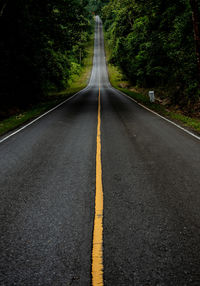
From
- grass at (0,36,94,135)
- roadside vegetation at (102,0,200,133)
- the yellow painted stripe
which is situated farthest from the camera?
roadside vegetation at (102,0,200,133)

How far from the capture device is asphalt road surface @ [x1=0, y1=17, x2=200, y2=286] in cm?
223

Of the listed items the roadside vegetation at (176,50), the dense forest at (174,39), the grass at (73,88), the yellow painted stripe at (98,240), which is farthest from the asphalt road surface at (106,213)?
the dense forest at (174,39)

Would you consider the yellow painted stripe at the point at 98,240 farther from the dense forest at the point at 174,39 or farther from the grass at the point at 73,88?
the dense forest at the point at 174,39

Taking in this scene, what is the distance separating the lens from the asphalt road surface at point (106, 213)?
2.23 meters

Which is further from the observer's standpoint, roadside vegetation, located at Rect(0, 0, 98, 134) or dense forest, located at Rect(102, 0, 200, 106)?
roadside vegetation, located at Rect(0, 0, 98, 134)

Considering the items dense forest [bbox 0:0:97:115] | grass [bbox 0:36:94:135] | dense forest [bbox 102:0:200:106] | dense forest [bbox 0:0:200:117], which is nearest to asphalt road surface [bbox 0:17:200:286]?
grass [bbox 0:36:94:135]

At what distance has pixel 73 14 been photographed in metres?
15.8

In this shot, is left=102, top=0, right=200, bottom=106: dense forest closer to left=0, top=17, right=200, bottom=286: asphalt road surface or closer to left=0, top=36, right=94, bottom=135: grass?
left=0, top=17, right=200, bottom=286: asphalt road surface

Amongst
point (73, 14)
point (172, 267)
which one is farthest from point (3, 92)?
point (172, 267)

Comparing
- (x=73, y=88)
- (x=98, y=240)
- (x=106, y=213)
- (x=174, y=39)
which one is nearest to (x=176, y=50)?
(x=174, y=39)

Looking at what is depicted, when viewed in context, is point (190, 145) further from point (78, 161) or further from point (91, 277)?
point (91, 277)

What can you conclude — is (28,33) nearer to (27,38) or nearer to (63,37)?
(27,38)

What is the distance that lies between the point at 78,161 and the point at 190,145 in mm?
3833

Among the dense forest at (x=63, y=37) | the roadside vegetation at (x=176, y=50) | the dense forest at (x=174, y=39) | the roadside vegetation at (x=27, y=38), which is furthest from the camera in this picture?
the roadside vegetation at (x=27, y=38)
